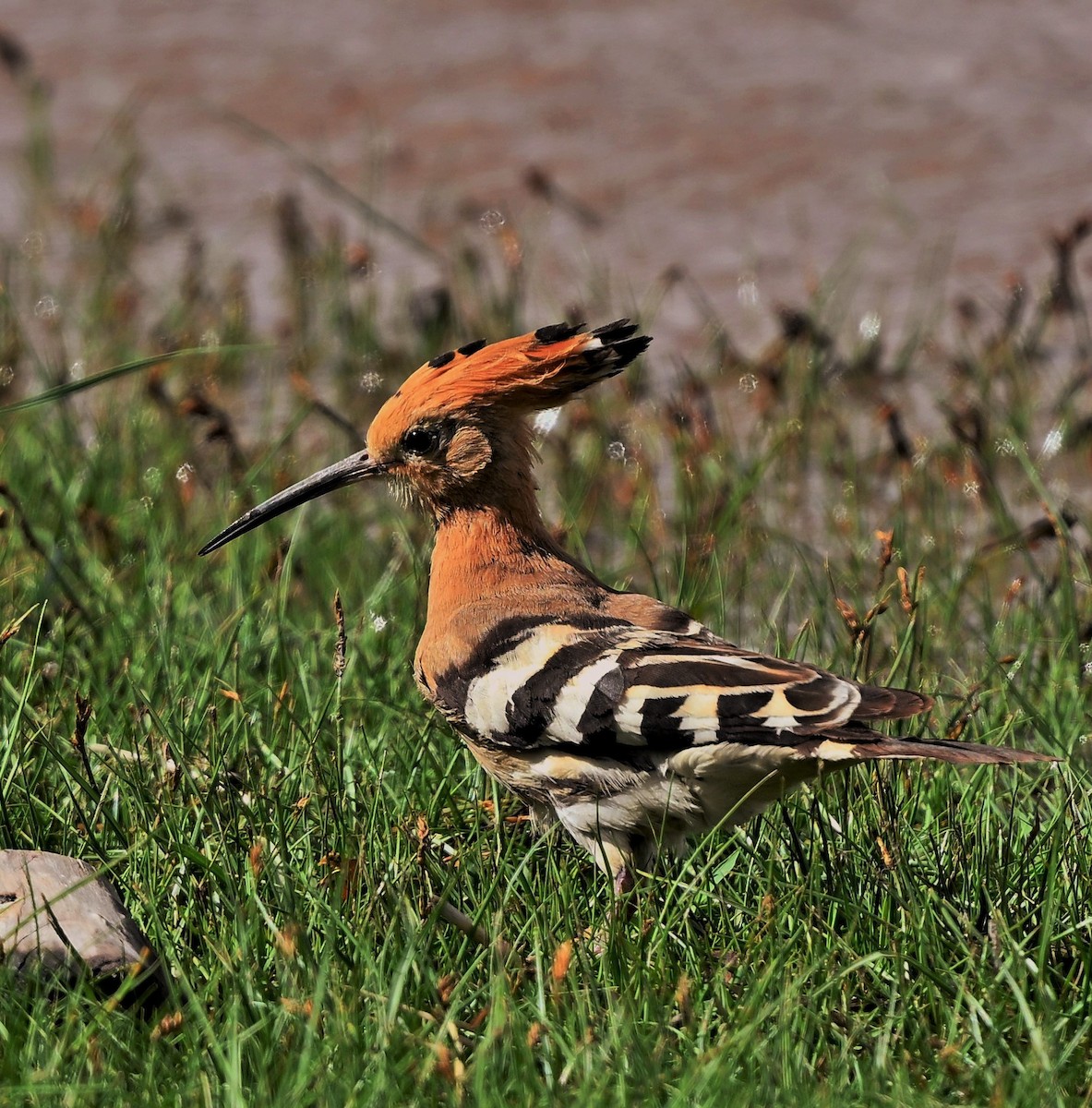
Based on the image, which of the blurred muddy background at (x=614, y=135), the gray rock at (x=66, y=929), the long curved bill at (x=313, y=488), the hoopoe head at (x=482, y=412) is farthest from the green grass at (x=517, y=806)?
the blurred muddy background at (x=614, y=135)

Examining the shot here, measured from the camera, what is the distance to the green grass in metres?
2.57

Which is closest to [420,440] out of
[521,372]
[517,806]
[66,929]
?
[521,372]

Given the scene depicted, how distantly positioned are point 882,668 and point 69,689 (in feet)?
6.00

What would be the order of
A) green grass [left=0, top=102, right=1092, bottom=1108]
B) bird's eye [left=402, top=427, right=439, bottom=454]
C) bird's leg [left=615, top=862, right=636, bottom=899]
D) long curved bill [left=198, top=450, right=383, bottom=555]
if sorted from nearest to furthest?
green grass [left=0, top=102, right=1092, bottom=1108] → bird's leg [left=615, top=862, right=636, bottom=899] → bird's eye [left=402, top=427, right=439, bottom=454] → long curved bill [left=198, top=450, right=383, bottom=555]

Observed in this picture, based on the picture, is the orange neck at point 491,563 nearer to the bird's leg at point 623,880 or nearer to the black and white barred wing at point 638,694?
the black and white barred wing at point 638,694

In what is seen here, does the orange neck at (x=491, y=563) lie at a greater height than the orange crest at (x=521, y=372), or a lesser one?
lesser

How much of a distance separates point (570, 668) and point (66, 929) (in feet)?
3.27

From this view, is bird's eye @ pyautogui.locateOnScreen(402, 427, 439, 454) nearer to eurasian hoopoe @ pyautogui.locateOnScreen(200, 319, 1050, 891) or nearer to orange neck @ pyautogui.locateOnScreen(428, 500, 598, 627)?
eurasian hoopoe @ pyautogui.locateOnScreen(200, 319, 1050, 891)

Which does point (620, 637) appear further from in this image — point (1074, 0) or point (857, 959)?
point (1074, 0)

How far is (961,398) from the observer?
5.55 m

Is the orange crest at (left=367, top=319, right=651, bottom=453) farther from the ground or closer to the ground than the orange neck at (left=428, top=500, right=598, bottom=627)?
farther from the ground

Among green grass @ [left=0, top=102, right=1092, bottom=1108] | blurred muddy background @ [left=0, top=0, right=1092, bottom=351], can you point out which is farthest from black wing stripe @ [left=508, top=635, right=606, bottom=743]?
blurred muddy background @ [left=0, top=0, right=1092, bottom=351]

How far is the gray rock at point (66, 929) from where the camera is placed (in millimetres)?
2664

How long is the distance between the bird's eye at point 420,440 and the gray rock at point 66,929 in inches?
45.4
